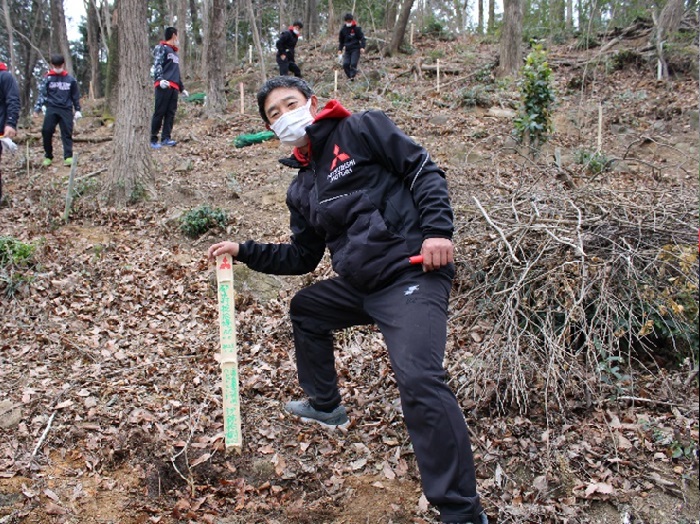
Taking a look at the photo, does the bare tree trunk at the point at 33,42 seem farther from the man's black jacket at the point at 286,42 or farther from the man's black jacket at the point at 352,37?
the man's black jacket at the point at 352,37

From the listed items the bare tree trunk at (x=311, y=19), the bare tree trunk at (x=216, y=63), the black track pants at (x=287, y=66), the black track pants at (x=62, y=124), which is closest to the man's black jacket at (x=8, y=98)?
the black track pants at (x=62, y=124)

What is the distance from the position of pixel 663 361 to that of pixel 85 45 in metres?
34.0

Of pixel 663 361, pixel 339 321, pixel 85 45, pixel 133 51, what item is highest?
pixel 85 45

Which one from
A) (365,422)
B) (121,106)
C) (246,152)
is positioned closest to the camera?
(365,422)

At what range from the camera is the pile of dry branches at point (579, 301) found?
3.62 metres

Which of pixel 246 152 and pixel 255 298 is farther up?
pixel 246 152


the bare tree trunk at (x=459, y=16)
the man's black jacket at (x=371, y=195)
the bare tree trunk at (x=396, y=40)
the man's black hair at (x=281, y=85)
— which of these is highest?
the bare tree trunk at (x=459, y=16)

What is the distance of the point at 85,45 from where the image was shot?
30688 mm

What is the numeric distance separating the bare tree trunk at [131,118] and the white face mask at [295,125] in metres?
4.99

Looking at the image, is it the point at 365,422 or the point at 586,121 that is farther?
the point at 586,121

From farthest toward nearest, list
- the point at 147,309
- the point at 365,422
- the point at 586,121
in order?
the point at 586,121 → the point at 147,309 → the point at 365,422

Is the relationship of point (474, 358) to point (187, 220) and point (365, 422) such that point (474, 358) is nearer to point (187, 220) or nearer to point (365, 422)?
point (365, 422)

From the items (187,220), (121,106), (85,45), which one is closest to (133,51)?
(121,106)

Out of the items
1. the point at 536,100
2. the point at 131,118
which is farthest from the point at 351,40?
the point at 131,118
